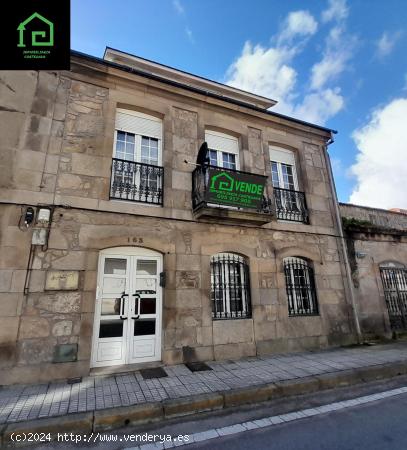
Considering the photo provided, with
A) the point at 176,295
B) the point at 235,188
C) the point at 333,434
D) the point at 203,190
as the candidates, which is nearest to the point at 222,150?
the point at 235,188

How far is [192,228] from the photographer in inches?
247

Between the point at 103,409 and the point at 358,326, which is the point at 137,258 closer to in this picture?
the point at 103,409

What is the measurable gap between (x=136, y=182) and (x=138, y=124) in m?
1.70

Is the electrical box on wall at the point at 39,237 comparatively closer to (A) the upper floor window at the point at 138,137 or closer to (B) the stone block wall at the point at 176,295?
(B) the stone block wall at the point at 176,295

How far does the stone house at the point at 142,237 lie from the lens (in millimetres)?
4824

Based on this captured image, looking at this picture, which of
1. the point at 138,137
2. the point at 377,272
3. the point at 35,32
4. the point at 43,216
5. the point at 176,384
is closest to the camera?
the point at 35,32

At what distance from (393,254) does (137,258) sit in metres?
8.48

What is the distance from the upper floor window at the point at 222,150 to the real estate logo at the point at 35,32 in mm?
4254

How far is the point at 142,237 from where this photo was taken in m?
5.70

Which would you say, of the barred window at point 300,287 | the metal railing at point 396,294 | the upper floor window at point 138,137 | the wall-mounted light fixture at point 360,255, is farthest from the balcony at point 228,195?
the metal railing at point 396,294

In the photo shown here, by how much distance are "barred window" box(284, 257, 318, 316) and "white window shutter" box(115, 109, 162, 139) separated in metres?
5.01

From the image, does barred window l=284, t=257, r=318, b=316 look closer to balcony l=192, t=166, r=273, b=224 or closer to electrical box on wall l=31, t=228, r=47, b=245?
balcony l=192, t=166, r=273, b=224

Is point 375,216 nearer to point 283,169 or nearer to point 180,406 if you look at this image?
point 283,169

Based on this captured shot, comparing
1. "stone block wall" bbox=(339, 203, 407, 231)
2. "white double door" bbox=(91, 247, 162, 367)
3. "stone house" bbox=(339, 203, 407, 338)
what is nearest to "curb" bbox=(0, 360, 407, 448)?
"white double door" bbox=(91, 247, 162, 367)
